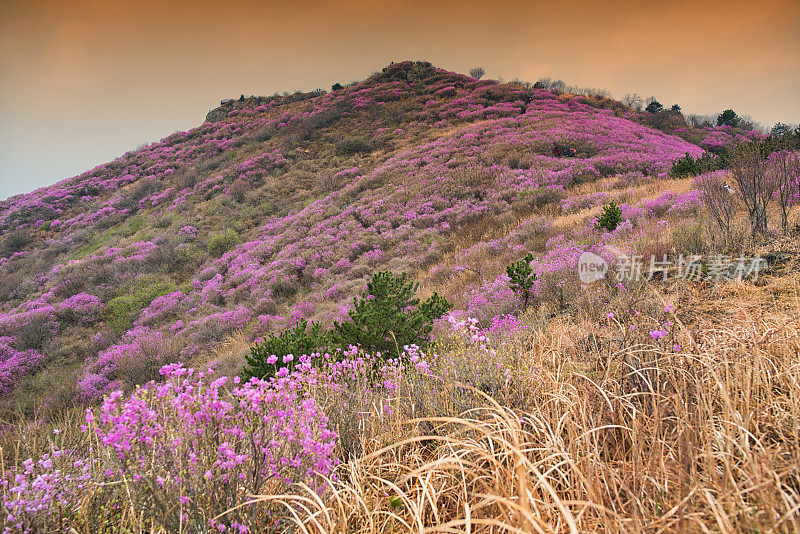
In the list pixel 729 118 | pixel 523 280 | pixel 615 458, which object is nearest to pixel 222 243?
pixel 523 280

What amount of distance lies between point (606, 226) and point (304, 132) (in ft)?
78.5

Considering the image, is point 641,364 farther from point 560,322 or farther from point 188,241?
point 188,241

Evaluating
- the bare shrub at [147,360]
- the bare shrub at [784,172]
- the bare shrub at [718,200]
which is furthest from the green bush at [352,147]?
the bare shrub at [784,172]

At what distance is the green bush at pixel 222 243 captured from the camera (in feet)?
54.7

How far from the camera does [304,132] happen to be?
26.5m

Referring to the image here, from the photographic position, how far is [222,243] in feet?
55.7

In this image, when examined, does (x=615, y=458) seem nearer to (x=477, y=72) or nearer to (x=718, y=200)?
(x=718, y=200)

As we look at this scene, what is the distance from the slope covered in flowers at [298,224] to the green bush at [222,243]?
10cm

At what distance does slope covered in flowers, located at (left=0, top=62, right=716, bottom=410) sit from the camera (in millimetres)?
9578

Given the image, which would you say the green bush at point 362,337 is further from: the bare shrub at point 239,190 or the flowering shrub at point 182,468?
the bare shrub at point 239,190

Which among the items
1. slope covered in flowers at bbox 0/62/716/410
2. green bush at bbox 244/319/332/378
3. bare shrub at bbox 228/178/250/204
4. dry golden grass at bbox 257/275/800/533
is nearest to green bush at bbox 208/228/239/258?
slope covered in flowers at bbox 0/62/716/410

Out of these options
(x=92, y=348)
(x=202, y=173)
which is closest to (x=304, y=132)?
(x=202, y=173)

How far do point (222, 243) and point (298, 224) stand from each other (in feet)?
13.2

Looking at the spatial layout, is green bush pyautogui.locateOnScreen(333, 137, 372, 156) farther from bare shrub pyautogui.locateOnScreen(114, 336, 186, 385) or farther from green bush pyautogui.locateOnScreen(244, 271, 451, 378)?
green bush pyautogui.locateOnScreen(244, 271, 451, 378)
